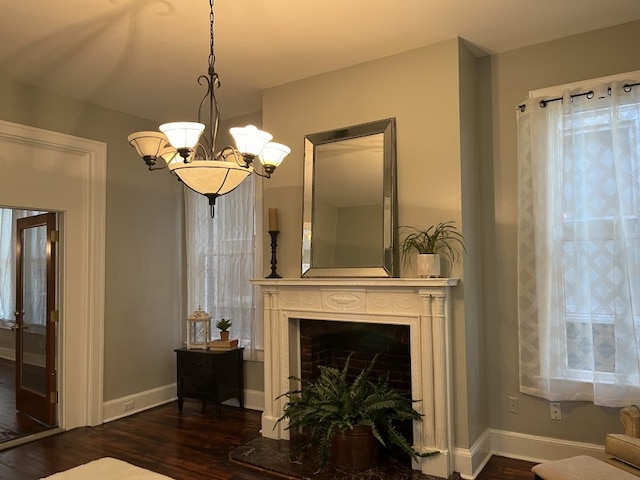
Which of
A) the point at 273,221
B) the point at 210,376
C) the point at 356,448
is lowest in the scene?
the point at 356,448

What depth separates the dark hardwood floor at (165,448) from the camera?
3.29m

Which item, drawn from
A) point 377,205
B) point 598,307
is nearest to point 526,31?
point 377,205

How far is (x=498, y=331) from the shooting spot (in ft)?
11.5

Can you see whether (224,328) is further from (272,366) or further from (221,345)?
(272,366)

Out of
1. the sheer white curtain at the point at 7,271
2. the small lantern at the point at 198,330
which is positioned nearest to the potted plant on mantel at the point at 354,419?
the small lantern at the point at 198,330

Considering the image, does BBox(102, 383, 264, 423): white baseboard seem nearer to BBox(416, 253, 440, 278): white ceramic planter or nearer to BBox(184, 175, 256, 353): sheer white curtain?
BBox(184, 175, 256, 353): sheer white curtain

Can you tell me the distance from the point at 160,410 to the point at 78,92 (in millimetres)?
3039

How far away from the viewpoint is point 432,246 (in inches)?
127

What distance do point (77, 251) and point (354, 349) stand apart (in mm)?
2604

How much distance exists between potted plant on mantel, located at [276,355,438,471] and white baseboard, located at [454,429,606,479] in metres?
0.24

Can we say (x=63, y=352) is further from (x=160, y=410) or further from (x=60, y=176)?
(x=60, y=176)

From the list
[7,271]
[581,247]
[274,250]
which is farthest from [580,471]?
[7,271]

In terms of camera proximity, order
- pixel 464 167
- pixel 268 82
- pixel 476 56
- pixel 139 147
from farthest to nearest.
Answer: pixel 268 82 → pixel 476 56 → pixel 464 167 → pixel 139 147

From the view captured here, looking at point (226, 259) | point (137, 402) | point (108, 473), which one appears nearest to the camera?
point (108, 473)
